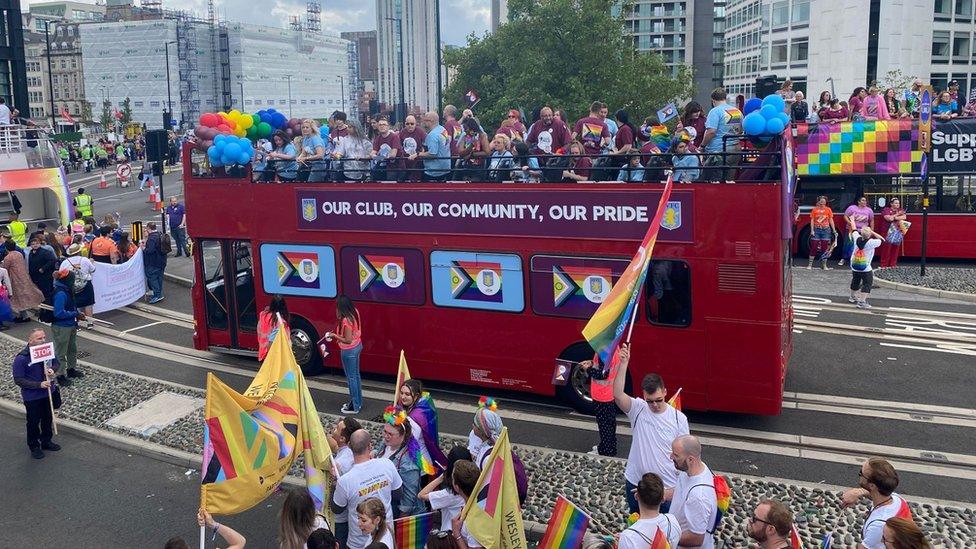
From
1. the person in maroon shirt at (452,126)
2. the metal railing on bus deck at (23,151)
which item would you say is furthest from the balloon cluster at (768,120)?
the metal railing on bus deck at (23,151)

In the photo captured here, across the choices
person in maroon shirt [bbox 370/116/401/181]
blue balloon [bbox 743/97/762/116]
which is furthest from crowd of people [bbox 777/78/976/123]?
person in maroon shirt [bbox 370/116/401/181]

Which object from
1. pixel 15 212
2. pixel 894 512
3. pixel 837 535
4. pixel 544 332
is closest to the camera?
pixel 894 512

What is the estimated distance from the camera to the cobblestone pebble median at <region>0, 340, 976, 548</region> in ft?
25.6

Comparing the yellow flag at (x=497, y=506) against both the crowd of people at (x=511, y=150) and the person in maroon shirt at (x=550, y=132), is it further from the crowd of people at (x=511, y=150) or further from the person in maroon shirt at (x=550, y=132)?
the person in maroon shirt at (x=550, y=132)

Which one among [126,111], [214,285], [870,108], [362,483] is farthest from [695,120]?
[126,111]

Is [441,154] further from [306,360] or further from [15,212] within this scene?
[15,212]

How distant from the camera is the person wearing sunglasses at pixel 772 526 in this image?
5320mm

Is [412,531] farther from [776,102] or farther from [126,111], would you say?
[126,111]

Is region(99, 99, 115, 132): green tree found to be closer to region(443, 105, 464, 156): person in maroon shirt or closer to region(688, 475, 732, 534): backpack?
region(443, 105, 464, 156): person in maroon shirt

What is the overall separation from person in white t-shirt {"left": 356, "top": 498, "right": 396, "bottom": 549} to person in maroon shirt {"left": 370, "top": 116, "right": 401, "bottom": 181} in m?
6.96

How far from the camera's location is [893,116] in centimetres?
2238

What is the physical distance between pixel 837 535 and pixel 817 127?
1698 centimetres

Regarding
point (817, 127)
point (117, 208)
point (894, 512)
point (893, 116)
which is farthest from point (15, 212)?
point (894, 512)

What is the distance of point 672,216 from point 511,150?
8.77 feet
